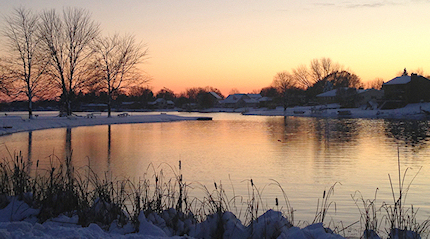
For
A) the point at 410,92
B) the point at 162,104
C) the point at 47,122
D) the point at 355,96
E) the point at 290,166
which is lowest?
the point at 290,166

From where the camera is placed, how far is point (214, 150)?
19.6m

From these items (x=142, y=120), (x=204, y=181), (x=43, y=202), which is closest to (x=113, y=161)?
(x=204, y=181)

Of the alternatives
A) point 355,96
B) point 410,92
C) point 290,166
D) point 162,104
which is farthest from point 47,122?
point 162,104

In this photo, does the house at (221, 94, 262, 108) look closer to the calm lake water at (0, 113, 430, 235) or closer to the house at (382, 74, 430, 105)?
the house at (382, 74, 430, 105)

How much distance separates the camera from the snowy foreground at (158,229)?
5305 mm

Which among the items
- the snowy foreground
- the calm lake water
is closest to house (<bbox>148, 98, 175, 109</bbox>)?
the calm lake water

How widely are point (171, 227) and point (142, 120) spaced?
146 feet

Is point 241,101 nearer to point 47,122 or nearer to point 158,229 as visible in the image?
point 47,122

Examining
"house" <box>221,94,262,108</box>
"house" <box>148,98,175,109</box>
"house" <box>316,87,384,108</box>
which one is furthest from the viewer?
"house" <box>148,98,175,109</box>

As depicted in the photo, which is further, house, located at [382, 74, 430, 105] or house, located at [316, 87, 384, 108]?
house, located at [316, 87, 384, 108]

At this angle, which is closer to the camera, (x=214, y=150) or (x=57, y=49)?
(x=214, y=150)

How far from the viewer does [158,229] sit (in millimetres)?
5809

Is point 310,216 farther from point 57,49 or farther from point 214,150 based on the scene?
point 57,49

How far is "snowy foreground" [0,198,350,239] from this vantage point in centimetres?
530
